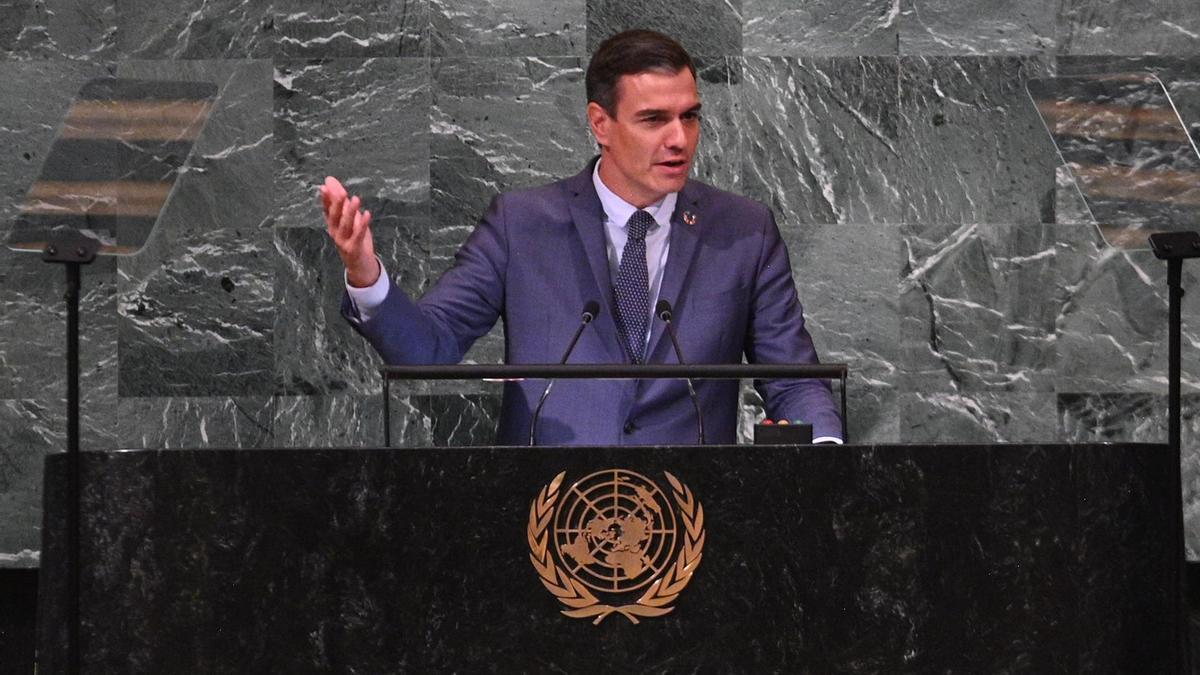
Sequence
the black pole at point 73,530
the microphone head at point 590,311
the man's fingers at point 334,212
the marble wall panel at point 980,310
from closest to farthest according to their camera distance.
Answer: the black pole at point 73,530
the man's fingers at point 334,212
the microphone head at point 590,311
the marble wall panel at point 980,310

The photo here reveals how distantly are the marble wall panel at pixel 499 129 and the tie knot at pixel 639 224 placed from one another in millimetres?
1202

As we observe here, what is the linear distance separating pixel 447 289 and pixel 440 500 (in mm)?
1217

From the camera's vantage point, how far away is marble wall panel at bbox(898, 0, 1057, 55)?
473cm

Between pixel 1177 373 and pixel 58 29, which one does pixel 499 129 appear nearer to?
pixel 58 29

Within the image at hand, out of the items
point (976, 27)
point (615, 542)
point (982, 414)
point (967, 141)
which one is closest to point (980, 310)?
point (982, 414)

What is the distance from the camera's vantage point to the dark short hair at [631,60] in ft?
11.5

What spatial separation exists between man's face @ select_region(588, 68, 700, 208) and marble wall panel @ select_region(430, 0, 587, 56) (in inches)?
49.2

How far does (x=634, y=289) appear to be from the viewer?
3.46m

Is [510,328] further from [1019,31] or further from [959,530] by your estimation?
[1019,31]

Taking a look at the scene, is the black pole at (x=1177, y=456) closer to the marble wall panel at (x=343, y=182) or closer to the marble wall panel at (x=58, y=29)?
the marble wall panel at (x=343, y=182)

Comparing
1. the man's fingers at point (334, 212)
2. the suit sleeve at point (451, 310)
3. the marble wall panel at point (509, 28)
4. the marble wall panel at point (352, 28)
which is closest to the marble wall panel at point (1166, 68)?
the marble wall panel at point (509, 28)

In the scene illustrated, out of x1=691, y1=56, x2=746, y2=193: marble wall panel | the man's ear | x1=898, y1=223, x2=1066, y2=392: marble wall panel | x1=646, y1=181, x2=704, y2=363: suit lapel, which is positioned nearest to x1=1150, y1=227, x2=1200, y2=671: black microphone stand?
x1=646, y1=181, x2=704, y2=363: suit lapel

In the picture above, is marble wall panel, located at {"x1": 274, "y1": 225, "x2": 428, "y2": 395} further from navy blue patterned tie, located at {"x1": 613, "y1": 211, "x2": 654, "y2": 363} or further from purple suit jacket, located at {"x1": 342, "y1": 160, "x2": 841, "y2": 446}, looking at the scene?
navy blue patterned tie, located at {"x1": 613, "y1": 211, "x2": 654, "y2": 363}

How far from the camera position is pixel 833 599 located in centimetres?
232
